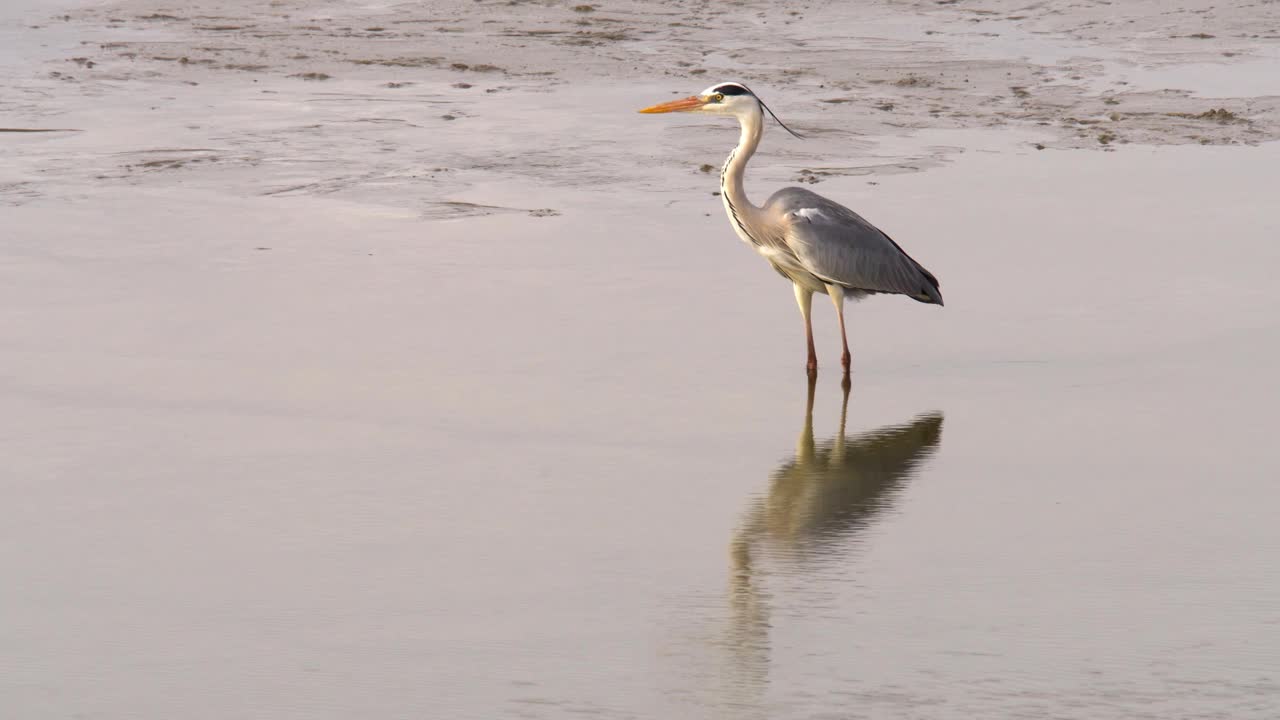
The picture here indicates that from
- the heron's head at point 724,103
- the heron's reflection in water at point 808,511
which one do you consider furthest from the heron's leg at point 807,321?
the heron's head at point 724,103

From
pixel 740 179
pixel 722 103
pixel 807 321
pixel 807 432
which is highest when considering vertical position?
pixel 722 103

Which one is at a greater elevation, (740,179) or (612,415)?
(740,179)

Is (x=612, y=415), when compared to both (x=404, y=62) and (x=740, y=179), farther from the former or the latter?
(x=404, y=62)

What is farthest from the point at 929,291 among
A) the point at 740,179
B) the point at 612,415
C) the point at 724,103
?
the point at 612,415

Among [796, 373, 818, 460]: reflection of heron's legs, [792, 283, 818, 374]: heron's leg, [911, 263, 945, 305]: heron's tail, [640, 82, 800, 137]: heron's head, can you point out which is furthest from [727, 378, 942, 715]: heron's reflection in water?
[640, 82, 800, 137]: heron's head

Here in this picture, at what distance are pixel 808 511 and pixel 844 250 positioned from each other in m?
2.52

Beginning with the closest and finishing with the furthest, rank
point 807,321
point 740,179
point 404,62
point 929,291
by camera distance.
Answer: point 807,321, point 929,291, point 740,179, point 404,62

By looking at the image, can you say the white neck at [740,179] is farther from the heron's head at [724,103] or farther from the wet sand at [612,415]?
the wet sand at [612,415]

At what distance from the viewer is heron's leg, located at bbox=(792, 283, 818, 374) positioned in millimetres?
8945

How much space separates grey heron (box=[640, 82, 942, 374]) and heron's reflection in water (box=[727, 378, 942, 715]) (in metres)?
0.84

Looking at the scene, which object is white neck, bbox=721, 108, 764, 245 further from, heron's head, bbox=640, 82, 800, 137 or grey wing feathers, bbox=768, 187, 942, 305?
grey wing feathers, bbox=768, 187, 942, 305

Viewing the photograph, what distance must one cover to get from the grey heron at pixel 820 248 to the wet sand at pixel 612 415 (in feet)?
0.97

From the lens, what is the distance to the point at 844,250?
30.4ft

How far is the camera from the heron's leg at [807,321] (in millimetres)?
8945
